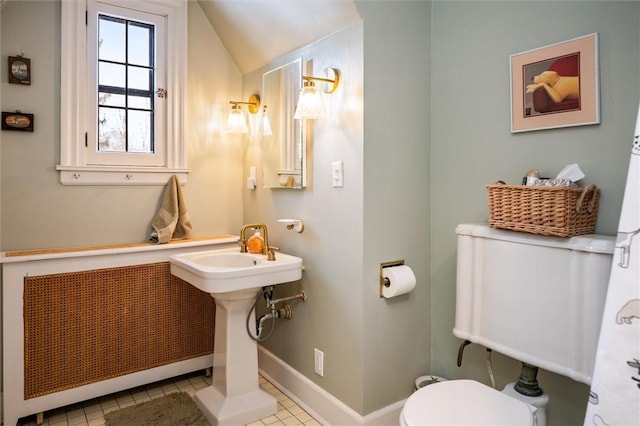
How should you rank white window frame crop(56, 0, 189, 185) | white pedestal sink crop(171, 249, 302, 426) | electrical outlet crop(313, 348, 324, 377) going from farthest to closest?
white window frame crop(56, 0, 189, 185) < electrical outlet crop(313, 348, 324, 377) < white pedestal sink crop(171, 249, 302, 426)

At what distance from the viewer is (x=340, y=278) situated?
1.99 m

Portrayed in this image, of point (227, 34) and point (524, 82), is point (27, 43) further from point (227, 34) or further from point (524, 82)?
point (524, 82)

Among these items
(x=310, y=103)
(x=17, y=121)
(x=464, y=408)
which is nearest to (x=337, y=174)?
(x=310, y=103)

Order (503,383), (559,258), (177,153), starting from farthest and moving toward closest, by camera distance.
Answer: (177,153) < (503,383) < (559,258)

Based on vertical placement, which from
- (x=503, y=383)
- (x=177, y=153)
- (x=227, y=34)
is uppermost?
(x=227, y=34)

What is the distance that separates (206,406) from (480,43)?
2.26 meters

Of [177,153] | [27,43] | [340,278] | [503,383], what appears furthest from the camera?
[177,153]

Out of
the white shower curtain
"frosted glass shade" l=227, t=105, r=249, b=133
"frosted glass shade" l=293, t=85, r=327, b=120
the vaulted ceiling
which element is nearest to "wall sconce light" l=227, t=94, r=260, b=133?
"frosted glass shade" l=227, t=105, r=249, b=133

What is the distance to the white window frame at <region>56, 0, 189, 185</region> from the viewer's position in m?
2.22

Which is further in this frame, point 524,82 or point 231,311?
point 231,311

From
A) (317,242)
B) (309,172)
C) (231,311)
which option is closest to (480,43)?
(309,172)

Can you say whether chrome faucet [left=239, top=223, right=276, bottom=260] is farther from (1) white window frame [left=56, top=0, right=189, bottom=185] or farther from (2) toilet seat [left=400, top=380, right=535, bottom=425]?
(2) toilet seat [left=400, top=380, right=535, bottom=425]

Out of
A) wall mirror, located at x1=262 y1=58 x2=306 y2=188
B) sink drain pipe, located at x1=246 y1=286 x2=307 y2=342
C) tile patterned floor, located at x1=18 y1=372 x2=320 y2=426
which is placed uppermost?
wall mirror, located at x1=262 y1=58 x2=306 y2=188

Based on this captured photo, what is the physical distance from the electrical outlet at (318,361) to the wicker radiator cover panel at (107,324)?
0.78 meters
